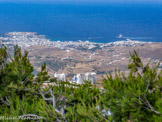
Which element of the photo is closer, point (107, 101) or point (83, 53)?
point (107, 101)

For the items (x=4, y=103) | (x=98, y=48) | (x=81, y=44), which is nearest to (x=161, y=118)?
(x=4, y=103)

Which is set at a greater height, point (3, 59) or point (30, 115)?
point (3, 59)

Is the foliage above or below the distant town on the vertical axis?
below

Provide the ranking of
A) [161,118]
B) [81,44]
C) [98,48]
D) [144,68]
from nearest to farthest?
1. [161,118]
2. [144,68]
3. [98,48]
4. [81,44]

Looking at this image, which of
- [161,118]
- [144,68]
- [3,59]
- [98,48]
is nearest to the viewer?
[161,118]

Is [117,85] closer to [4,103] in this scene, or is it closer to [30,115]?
[30,115]

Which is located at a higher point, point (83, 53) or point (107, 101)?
point (83, 53)

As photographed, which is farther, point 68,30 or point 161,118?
point 68,30

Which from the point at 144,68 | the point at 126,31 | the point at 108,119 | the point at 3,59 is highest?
the point at 126,31

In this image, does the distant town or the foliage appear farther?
the distant town

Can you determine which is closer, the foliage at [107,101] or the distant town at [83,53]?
the foliage at [107,101]

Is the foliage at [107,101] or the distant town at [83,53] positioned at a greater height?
the distant town at [83,53]
